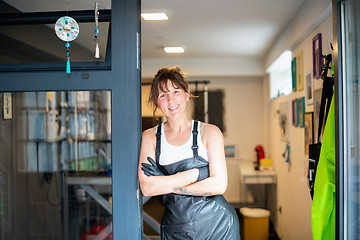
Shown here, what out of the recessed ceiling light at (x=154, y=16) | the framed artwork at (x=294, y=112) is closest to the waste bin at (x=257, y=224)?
the framed artwork at (x=294, y=112)

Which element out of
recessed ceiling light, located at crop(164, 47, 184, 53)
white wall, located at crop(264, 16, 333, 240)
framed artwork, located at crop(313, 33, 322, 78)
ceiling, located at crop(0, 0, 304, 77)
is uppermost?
recessed ceiling light, located at crop(164, 47, 184, 53)

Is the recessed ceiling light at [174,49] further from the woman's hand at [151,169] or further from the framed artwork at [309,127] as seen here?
the woman's hand at [151,169]

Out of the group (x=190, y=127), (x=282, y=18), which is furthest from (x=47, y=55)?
(x=282, y=18)

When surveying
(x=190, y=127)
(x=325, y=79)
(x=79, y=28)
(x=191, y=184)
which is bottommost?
(x=191, y=184)

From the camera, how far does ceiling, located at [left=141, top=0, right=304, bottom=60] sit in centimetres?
294

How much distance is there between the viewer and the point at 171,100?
1.74 metres

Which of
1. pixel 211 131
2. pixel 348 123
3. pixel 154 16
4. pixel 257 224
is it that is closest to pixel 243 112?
pixel 257 224

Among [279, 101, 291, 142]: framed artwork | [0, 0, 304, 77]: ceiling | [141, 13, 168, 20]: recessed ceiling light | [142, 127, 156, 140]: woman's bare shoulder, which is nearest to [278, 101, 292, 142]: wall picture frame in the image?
[279, 101, 291, 142]: framed artwork

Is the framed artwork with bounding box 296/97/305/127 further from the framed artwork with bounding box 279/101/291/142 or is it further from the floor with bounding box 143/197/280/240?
the floor with bounding box 143/197/280/240

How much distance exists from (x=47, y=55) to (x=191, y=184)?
849 mm

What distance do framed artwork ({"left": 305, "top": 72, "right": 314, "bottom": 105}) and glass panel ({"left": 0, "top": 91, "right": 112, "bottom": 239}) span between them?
1645 millimetres

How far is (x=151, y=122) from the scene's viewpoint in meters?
6.36

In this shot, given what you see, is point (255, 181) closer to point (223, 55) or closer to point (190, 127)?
point (223, 55)

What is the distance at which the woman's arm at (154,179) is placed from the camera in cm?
155
